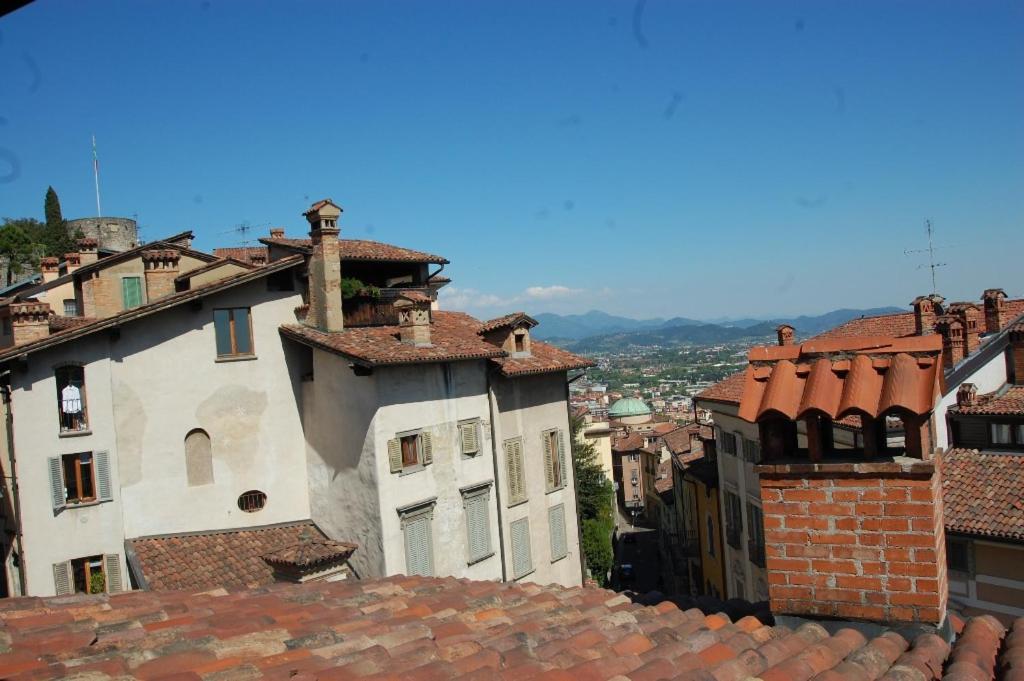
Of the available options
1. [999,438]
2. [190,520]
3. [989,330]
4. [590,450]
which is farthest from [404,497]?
[590,450]

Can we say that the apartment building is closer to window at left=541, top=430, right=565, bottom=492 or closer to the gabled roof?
the gabled roof

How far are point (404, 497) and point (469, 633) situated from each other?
46.2 feet

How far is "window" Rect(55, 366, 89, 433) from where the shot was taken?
17828 millimetres

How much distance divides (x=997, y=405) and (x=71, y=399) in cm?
2478

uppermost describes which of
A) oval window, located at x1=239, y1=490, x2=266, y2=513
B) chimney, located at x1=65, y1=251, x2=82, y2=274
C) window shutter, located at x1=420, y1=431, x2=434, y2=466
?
chimney, located at x1=65, y1=251, x2=82, y2=274

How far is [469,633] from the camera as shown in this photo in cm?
566

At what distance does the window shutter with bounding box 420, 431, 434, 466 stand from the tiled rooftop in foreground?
1338 cm

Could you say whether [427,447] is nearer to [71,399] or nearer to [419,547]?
[419,547]

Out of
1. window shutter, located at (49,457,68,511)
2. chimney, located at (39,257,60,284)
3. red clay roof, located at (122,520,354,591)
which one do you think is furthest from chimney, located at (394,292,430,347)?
chimney, located at (39,257,60,284)

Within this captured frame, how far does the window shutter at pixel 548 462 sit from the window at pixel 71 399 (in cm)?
1257

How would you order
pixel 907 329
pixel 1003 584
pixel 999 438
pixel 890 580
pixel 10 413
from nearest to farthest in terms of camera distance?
pixel 890 580, pixel 10 413, pixel 1003 584, pixel 999 438, pixel 907 329

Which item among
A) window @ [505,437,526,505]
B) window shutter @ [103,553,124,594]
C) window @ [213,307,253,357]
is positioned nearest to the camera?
window shutter @ [103,553,124,594]

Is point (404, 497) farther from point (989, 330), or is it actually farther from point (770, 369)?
point (989, 330)

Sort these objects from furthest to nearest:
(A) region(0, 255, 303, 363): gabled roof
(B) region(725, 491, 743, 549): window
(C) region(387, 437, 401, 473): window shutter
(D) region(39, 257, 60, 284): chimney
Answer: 1. (D) region(39, 257, 60, 284): chimney
2. (B) region(725, 491, 743, 549): window
3. (C) region(387, 437, 401, 473): window shutter
4. (A) region(0, 255, 303, 363): gabled roof
